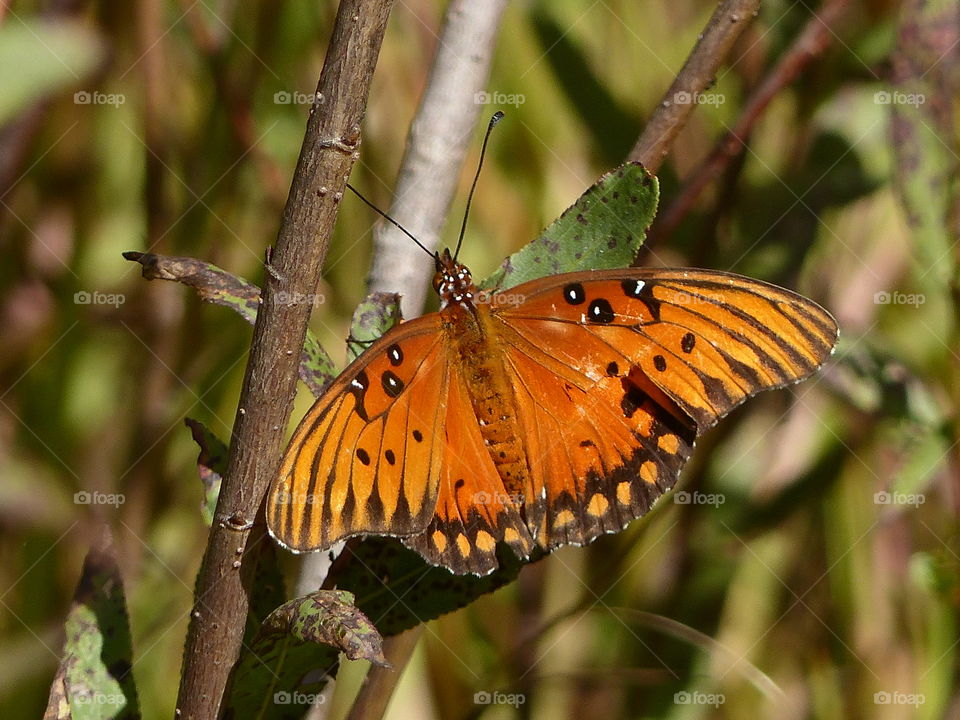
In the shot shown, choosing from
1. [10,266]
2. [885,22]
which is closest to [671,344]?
[885,22]

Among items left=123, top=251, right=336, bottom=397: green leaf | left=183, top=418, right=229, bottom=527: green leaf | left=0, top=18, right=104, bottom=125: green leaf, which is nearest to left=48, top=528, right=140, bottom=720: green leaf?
left=183, top=418, right=229, bottom=527: green leaf

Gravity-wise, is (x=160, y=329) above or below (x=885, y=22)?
below

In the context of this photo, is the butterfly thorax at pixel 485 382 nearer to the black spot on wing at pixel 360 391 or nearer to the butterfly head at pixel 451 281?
the butterfly head at pixel 451 281

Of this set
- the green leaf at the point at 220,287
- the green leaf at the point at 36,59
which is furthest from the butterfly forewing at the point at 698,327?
the green leaf at the point at 36,59

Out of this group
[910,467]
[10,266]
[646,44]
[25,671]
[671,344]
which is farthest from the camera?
[646,44]

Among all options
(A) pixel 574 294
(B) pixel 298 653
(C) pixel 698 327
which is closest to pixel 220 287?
(B) pixel 298 653

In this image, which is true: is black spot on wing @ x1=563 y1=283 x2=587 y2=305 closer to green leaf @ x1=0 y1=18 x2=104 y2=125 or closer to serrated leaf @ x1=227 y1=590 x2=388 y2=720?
serrated leaf @ x1=227 y1=590 x2=388 y2=720

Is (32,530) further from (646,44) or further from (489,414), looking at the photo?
(646,44)

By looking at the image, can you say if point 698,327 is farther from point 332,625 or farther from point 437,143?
point 332,625
